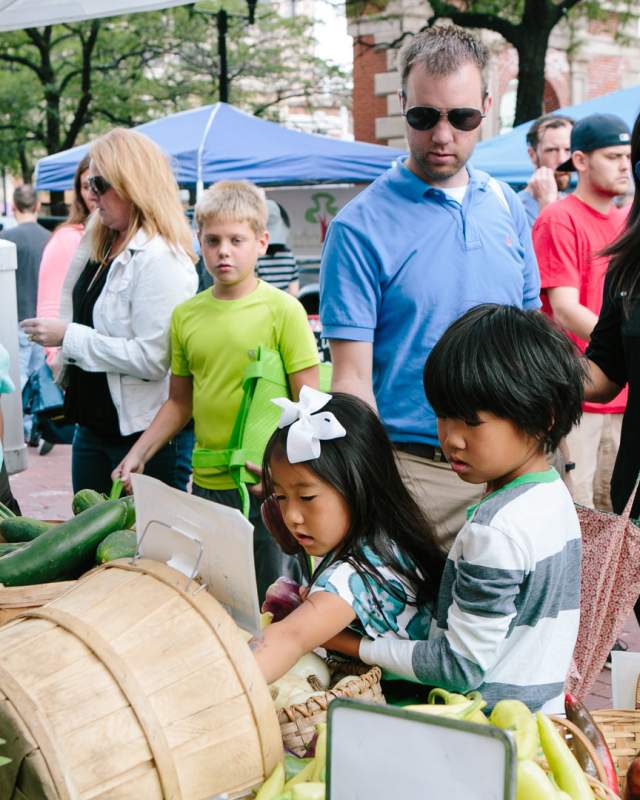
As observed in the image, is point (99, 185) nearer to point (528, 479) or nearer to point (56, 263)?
point (56, 263)

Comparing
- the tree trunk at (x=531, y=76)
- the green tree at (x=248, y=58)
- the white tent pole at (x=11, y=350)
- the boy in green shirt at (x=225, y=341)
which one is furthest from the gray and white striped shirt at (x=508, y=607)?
the green tree at (x=248, y=58)

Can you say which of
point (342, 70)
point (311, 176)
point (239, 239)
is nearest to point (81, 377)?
point (239, 239)

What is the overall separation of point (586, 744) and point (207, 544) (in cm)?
74

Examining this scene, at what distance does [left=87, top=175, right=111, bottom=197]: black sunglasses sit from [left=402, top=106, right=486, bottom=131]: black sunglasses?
1381mm

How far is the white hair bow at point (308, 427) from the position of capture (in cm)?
219

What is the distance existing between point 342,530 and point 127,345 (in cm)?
192

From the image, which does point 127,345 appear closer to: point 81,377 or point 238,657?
point 81,377

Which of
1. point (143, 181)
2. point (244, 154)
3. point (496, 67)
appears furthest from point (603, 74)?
point (143, 181)

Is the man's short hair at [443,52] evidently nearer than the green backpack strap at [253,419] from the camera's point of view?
Yes

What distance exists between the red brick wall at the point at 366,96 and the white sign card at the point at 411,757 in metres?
24.5

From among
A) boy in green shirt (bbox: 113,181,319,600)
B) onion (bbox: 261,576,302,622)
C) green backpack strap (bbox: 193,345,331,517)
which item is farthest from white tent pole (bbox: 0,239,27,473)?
onion (bbox: 261,576,302,622)

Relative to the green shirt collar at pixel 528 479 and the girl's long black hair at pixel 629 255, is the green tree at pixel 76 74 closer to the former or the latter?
the girl's long black hair at pixel 629 255

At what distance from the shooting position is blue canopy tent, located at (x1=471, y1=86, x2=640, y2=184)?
10.1m

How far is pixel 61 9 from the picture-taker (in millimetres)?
4191
